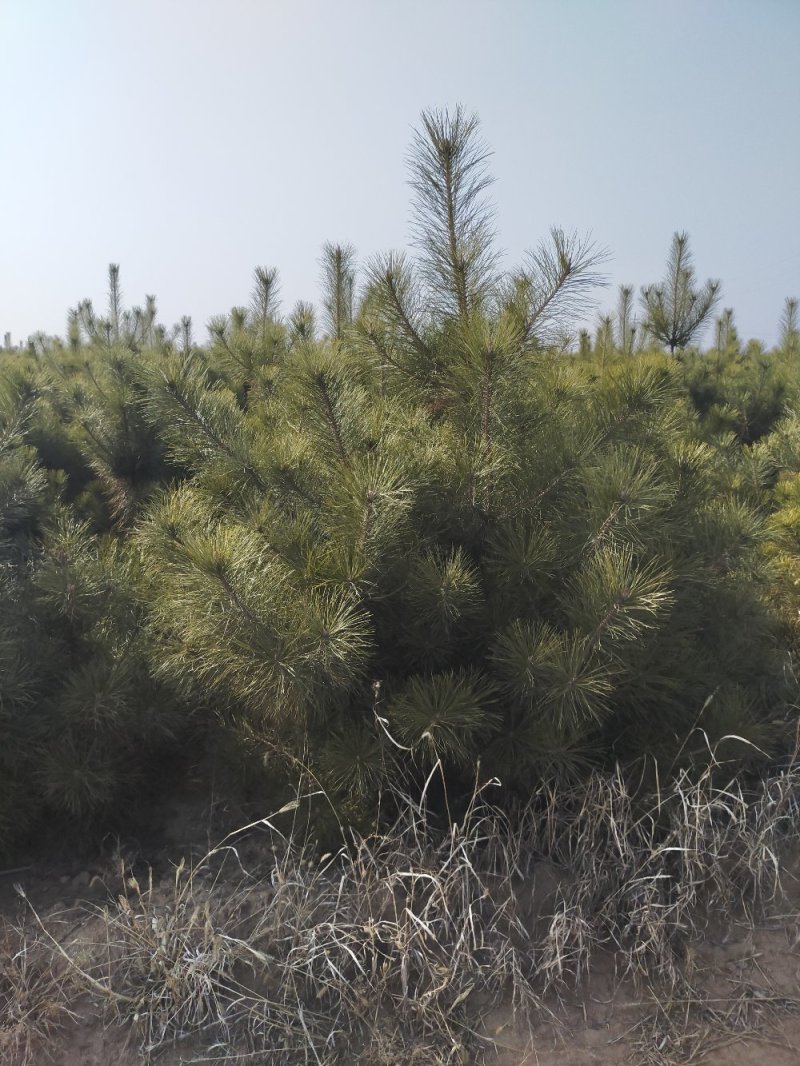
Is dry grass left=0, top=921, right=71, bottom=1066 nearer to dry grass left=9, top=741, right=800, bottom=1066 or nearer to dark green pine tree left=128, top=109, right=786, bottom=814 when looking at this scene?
dry grass left=9, top=741, right=800, bottom=1066

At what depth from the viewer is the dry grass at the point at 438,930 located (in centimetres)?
218

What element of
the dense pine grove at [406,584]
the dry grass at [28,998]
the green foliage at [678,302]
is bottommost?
the dry grass at [28,998]

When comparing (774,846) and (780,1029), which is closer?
(780,1029)

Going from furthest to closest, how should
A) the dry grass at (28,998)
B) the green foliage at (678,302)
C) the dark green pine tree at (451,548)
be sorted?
the green foliage at (678,302) → the dark green pine tree at (451,548) → the dry grass at (28,998)

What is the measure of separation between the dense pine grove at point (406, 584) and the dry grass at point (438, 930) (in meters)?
0.19

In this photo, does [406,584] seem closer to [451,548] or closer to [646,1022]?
[451,548]

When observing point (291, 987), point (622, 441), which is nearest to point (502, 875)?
point (291, 987)

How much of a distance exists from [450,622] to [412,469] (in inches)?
18.5

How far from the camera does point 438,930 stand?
2393 mm

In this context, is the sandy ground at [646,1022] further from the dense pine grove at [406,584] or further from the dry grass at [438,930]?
the dense pine grove at [406,584]

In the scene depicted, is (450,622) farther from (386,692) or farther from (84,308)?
(84,308)

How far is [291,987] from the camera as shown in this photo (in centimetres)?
222

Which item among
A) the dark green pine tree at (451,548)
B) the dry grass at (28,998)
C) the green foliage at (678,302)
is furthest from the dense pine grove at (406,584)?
the green foliage at (678,302)

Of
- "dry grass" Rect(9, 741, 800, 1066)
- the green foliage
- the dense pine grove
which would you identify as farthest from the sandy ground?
the green foliage
